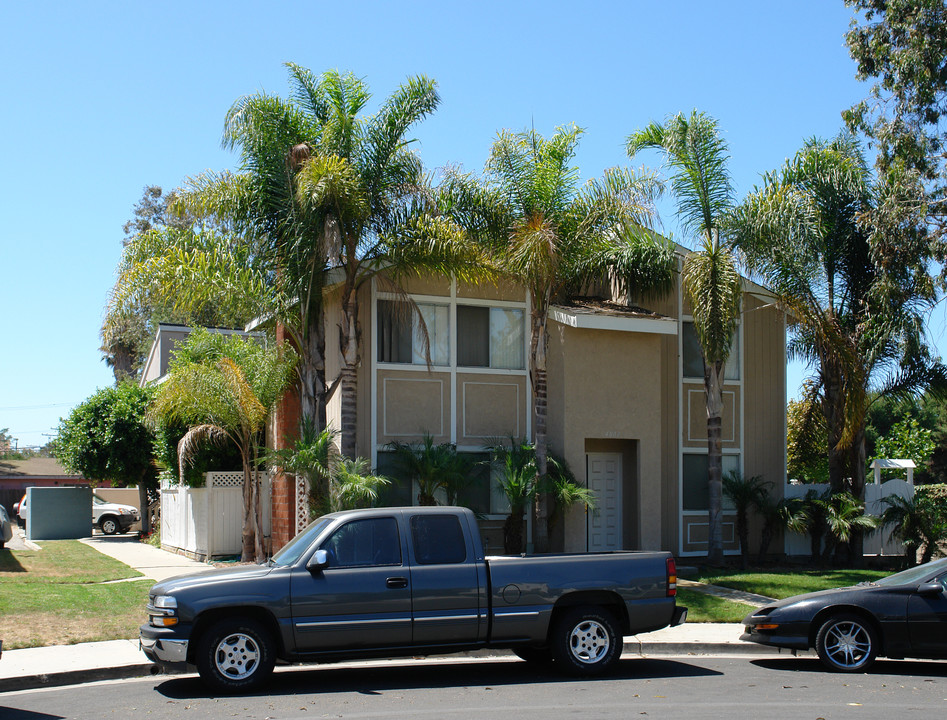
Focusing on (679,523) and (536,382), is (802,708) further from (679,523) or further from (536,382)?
(679,523)

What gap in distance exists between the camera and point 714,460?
737 inches

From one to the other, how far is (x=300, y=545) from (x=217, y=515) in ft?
40.3

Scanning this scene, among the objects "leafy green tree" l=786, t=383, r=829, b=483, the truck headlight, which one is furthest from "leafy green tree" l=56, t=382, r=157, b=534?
the truck headlight

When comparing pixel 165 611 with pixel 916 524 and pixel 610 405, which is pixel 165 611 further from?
pixel 916 524

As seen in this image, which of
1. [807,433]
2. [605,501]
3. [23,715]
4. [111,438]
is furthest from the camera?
[111,438]

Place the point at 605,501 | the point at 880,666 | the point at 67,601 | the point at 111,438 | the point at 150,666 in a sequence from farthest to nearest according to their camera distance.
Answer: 1. the point at 111,438
2. the point at 605,501
3. the point at 67,601
4. the point at 880,666
5. the point at 150,666

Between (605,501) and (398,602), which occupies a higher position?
(605,501)

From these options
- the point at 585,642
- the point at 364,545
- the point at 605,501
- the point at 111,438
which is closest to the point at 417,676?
the point at 364,545

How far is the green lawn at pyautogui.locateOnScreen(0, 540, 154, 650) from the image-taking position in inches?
471

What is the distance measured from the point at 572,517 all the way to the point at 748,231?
20.1ft

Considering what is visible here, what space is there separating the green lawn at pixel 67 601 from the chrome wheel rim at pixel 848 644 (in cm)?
804

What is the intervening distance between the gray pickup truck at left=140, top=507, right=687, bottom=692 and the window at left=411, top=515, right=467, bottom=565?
11 mm

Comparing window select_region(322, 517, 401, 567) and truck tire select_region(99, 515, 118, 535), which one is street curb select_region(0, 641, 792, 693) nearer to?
window select_region(322, 517, 401, 567)

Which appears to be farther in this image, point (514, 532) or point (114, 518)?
point (114, 518)
